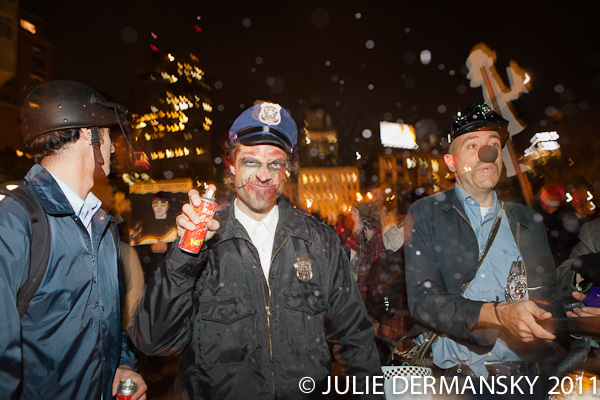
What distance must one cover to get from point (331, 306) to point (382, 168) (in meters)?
101

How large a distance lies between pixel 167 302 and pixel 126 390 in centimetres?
68

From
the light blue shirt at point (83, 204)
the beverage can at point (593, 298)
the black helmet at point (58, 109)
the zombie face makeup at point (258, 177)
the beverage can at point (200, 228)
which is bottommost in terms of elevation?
the beverage can at point (593, 298)

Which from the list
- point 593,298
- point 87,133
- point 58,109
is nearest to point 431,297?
point 593,298

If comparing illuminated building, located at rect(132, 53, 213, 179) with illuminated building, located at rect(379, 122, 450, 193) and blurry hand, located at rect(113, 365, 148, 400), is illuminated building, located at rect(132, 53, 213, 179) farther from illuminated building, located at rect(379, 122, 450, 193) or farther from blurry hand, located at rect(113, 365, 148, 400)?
blurry hand, located at rect(113, 365, 148, 400)

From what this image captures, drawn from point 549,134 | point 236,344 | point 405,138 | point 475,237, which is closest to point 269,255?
point 236,344

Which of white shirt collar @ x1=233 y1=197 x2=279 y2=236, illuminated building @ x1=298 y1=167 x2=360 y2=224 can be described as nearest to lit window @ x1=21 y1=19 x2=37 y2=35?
illuminated building @ x1=298 y1=167 x2=360 y2=224

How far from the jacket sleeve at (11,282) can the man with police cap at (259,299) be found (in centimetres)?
73

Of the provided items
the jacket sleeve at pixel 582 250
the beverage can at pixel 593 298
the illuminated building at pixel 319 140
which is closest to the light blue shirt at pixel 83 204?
the beverage can at pixel 593 298

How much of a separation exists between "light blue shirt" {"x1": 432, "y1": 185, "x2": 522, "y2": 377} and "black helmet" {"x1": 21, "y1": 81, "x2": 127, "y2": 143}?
3.30 m

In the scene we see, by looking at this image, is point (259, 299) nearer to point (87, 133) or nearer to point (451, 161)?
point (87, 133)

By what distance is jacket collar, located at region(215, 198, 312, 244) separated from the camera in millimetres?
2834

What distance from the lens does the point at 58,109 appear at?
2.45 meters

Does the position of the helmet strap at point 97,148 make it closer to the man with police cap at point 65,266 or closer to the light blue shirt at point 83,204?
the man with police cap at point 65,266

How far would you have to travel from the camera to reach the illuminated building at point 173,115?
99.8 meters
